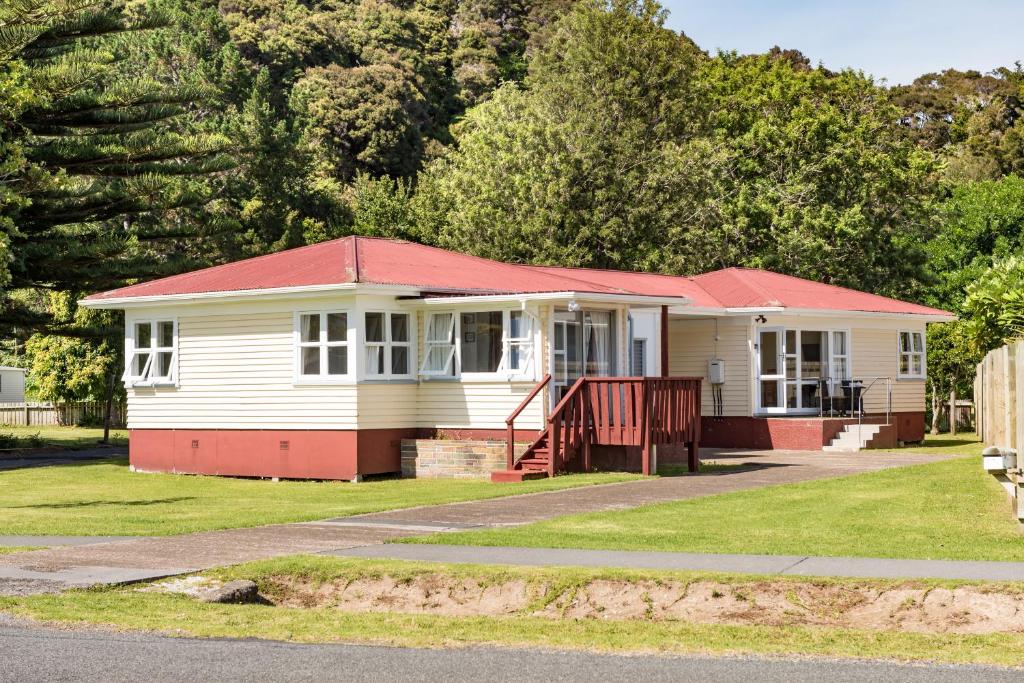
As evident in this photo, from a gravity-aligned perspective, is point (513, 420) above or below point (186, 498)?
above

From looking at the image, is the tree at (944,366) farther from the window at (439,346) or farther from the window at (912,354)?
the window at (439,346)

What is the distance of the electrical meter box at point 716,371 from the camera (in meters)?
30.6

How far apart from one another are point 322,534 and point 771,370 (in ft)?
59.5

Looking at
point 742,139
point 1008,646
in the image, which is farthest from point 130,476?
point 742,139

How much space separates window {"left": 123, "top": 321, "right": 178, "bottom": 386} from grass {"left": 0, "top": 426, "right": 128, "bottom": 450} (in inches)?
362

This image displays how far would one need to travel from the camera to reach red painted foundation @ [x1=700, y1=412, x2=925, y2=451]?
97.9 ft

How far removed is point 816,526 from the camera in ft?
48.4

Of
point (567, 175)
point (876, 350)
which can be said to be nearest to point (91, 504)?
point (876, 350)

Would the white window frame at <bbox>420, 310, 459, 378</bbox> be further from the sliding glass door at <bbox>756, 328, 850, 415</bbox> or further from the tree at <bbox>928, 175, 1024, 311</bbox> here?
the tree at <bbox>928, 175, 1024, 311</bbox>

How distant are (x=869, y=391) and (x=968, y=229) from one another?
49.6ft

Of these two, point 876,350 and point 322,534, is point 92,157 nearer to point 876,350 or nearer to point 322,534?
point 876,350

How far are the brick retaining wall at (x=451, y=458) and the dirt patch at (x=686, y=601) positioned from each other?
1155 centimetres

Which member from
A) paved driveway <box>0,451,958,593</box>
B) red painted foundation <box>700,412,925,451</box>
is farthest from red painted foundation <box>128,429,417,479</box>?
red painted foundation <box>700,412,925,451</box>

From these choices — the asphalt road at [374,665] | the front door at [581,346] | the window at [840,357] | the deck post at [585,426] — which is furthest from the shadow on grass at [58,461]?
the asphalt road at [374,665]
